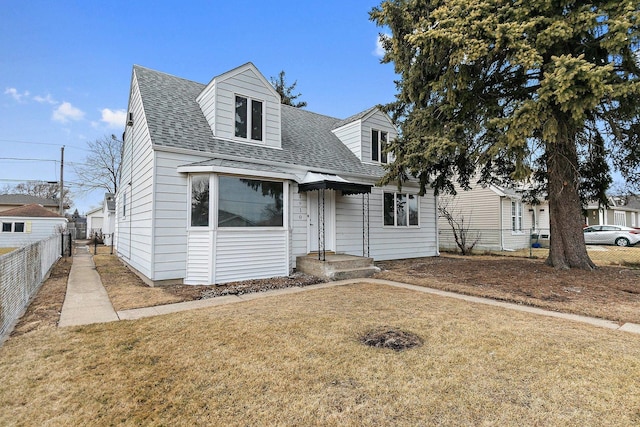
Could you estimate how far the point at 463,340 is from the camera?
3.97 meters

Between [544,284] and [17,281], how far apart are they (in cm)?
1073

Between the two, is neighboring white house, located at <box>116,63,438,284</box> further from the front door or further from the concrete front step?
the concrete front step

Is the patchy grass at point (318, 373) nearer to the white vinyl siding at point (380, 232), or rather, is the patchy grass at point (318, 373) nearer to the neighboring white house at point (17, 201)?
the white vinyl siding at point (380, 232)

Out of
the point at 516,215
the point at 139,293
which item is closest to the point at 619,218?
the point at 516,215

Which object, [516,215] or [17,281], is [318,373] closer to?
[17,281]

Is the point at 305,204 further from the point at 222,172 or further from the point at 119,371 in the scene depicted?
the point at 119,371

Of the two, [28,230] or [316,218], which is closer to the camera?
[316,218]

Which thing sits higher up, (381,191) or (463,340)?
(381,191)

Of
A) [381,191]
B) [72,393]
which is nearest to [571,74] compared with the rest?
[381,191]

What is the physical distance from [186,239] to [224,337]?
440cm

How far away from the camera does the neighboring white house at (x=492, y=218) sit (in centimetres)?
1773

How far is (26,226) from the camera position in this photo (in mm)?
24688

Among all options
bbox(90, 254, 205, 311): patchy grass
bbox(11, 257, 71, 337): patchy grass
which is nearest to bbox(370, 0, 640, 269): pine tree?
bbox(90, 254, 205, 311): patchy grass

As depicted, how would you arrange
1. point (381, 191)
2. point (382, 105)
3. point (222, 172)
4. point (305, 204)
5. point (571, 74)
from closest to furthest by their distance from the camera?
point (571, 74), point (222, 172), point (305, 204), point (382, 105), point (381, 191)
